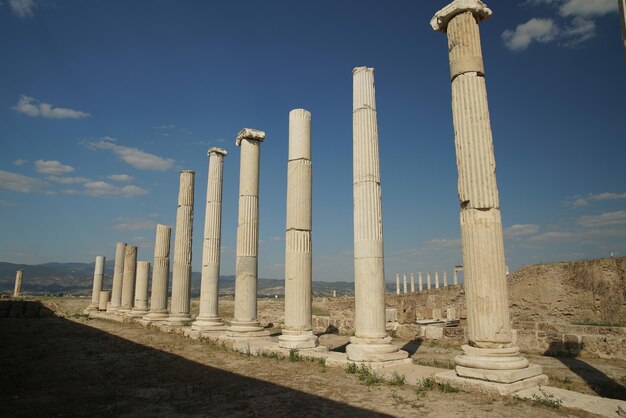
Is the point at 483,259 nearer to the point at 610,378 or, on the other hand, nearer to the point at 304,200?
the point at 610,378

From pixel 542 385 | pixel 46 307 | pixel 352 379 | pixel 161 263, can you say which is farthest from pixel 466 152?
pixel 46 307

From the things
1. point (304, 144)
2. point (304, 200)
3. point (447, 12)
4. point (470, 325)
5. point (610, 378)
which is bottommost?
point (610, 378)

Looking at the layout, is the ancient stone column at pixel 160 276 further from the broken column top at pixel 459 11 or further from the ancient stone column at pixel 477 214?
the broken column top at pixel 459 11

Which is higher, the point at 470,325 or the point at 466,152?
the point at 466,152

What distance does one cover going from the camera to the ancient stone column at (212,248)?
60.0ft

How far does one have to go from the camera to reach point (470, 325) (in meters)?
8.47

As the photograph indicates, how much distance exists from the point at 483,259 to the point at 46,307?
3449 centimetres

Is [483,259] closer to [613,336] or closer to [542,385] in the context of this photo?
[542,385]

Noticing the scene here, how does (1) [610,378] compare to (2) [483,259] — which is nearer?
(2) [483,259]

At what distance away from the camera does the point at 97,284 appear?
3812cm

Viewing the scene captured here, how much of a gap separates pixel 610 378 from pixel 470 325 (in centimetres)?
511

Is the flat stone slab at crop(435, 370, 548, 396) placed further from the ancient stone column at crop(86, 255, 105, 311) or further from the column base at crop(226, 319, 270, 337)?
the ancient stone column at crop(86, 255, 105, 311)

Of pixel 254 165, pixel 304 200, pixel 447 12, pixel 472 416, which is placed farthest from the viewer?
pixel 254 165

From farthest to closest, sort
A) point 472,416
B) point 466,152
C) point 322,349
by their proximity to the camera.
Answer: point 322,349 → point 466,152 → point 472,416
